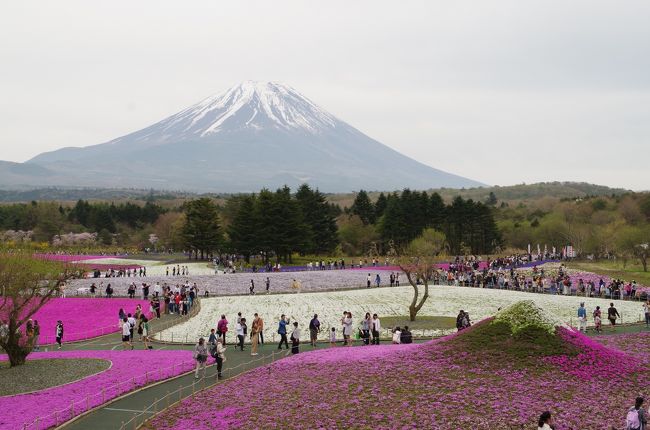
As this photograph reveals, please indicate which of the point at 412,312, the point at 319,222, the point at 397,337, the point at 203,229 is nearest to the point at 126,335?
the point at 397,337

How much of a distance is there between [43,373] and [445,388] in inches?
636

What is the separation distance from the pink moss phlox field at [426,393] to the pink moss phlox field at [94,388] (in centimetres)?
327

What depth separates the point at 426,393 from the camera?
19.4m

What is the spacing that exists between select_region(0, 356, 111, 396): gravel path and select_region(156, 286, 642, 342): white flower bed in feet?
24.4

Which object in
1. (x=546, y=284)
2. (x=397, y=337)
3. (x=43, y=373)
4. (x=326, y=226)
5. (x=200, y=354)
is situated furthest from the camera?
(x=326, y=226)

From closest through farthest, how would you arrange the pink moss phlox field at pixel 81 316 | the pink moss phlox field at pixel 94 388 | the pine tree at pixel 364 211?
the pink moss phlox field at pixel 94 388, the pink moss phlox field at pixel 81 316, the pine tree at pixel 364 211

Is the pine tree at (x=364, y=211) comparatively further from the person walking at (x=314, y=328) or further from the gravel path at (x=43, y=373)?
the gravel path at (x=43, y=373)

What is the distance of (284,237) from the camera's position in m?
80.9

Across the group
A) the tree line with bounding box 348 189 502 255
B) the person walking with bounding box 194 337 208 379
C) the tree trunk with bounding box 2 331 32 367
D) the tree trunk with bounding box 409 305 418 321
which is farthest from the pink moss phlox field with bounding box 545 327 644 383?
the tree line with bounding box 348 189 502 255

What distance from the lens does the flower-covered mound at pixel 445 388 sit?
17.6m

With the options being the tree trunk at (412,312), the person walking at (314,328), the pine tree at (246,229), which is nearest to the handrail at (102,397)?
the person walking at (314,328)

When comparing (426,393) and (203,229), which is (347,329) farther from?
(203,229)

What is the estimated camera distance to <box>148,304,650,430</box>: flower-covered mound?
692 inches

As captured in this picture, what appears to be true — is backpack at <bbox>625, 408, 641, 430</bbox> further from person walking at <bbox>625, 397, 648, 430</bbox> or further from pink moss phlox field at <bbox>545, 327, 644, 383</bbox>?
pink moss phlox field at <bbox>545, 327, 644, 383</bbox>
